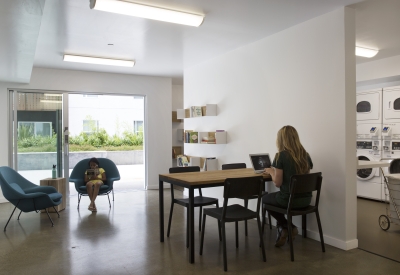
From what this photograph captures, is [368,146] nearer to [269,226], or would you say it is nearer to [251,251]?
[269,226]

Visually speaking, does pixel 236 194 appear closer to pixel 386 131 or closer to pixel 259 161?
pixel 259 161

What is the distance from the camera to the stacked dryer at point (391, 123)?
19.8ft

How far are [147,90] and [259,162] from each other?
4741mm

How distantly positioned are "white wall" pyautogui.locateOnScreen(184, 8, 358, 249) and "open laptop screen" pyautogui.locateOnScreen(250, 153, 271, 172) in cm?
56

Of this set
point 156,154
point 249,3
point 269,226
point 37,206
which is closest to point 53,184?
point 37,206

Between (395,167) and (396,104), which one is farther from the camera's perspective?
(396,104)

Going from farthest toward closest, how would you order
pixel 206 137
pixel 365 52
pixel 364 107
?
pixel 364 107 → pixel 206 137 → pixel 365 52

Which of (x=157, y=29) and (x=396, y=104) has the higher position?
(x=157, y=29)

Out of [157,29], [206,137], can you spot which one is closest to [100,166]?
[206,137]

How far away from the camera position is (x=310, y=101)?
416 cm

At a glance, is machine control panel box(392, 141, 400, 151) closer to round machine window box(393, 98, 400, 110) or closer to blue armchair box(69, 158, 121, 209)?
round machine window box(393, 98, 400, 110)

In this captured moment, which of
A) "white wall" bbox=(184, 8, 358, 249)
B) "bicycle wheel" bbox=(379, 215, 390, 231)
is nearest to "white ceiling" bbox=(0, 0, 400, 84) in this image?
"white wall" bbox=(184, 8, 358, 249)

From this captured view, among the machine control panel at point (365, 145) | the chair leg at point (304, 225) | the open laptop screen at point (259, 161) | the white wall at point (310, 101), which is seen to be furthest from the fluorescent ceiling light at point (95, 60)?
the machine control panel at point (365, 145)

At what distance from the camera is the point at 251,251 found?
12.0 feet
